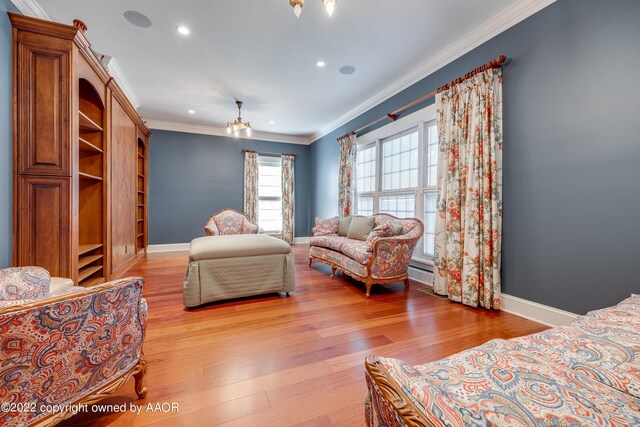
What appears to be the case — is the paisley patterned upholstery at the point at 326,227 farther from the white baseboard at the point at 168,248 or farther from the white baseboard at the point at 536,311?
the white baseboard at the point at 168,248

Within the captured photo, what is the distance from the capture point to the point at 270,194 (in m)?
6.62

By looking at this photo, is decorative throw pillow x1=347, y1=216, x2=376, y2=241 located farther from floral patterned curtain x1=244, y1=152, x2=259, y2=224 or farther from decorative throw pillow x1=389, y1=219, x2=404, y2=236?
floral patterned curtain x1=244, y1=152, x2=259, y2=224

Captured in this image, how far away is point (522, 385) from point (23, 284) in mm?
1902

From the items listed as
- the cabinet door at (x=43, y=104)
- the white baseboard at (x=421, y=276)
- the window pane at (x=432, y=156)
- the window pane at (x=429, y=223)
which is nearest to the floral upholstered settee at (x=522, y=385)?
the white baseboard at (x=421, y=276)

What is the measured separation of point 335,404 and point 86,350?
3.70 feet

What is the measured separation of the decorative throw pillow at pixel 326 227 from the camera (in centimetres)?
427

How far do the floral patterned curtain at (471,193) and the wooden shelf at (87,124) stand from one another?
381 cm

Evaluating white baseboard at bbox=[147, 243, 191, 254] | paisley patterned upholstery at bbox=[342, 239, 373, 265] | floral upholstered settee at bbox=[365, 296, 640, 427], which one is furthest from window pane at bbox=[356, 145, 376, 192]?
white baseboard at bbox=[147, 243, 191, 254]

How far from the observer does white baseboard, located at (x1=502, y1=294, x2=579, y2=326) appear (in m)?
2.08

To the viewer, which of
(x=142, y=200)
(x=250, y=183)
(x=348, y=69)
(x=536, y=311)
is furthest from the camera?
(x=250, y=183)

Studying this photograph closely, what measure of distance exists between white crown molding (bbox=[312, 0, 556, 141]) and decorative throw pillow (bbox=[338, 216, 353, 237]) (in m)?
2.04

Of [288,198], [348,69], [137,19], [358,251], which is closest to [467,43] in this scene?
[348,69]

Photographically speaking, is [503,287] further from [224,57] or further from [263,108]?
[263,108]

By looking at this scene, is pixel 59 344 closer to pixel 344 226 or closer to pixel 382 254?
pixel 382 254
